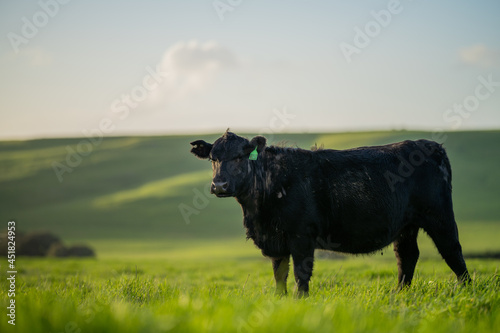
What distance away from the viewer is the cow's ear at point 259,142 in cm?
756

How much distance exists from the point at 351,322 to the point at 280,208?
3.16 m

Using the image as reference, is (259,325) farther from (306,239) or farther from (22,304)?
(306,239)

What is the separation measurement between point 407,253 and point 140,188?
4038 cm

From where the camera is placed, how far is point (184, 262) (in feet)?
76.2

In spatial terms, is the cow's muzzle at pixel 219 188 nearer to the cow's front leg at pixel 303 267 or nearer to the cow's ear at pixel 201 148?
the cow's ear at pixel 201 148

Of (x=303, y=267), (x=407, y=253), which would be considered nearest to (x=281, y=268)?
(x=303, y=267)

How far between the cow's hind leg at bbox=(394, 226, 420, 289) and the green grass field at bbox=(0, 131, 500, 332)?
25cm

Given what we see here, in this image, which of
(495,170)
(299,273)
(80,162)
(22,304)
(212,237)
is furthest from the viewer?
(80,162)

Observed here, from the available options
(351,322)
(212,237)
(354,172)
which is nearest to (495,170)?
(212,237)

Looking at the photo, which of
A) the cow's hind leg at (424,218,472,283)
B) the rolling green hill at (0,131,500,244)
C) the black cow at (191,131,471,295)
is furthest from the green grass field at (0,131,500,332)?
the black cow at (191,131,471,295)

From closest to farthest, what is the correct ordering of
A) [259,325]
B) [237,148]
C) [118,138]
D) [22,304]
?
[259,325] → [22,304] → [237,148] → [118,138]

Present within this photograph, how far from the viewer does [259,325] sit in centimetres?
393

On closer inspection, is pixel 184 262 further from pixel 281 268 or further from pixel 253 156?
pixel 253 156

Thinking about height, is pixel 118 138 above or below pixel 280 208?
above
